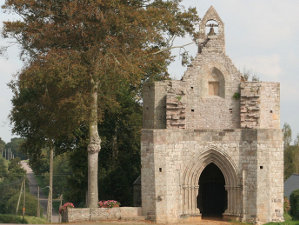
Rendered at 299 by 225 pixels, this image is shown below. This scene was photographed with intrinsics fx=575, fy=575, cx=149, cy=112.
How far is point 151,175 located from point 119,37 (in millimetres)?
6599

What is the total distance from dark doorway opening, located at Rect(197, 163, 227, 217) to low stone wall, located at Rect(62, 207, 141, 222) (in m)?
5.62

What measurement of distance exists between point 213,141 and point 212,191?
5523 mm

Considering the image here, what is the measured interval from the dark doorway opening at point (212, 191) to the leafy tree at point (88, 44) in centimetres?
669

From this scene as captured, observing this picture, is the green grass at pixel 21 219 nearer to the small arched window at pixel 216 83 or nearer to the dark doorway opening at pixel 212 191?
the dark doorway opening at pixel 212 191

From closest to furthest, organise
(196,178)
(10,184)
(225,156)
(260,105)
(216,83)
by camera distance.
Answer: (225,156)
(196,178)
(260,105)
(216,83)
(10,184)

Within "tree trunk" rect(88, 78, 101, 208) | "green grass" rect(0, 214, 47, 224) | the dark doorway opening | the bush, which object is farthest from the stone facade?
the bush

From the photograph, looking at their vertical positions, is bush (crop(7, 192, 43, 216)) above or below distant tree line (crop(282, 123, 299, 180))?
below

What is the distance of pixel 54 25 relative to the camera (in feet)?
86.1

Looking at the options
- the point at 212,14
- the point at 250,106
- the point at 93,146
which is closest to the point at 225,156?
the point at 250,106

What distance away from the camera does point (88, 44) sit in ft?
87.0

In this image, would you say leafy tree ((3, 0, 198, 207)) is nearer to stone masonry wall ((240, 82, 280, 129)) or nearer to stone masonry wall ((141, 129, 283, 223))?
stone masonry wall ((141, 129, 283, 223))

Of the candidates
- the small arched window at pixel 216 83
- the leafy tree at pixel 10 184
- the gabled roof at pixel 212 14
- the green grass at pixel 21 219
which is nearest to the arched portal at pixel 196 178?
the small arched window at pixel 216 83

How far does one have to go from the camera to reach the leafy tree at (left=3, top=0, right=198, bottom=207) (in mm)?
25719

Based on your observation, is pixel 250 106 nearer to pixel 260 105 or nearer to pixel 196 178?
pixel 260 105
